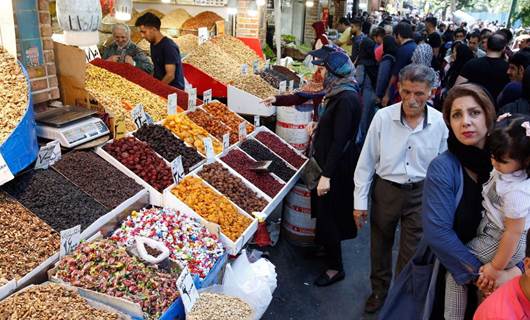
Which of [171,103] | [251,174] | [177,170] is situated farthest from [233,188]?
[171,103]

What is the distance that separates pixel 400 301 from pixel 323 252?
72.1 inches

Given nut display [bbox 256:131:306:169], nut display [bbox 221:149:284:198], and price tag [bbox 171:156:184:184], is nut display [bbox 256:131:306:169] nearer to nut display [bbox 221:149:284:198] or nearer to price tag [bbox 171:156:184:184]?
nut display [bbox 221:149:284:198]

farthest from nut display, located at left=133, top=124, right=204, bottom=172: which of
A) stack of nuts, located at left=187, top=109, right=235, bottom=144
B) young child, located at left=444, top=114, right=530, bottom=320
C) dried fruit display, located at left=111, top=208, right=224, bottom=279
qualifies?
young child, located at left=444, top=114, right=530, bottom=320

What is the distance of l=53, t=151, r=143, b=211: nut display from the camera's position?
2713 mm

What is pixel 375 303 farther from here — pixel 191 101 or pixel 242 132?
pixel 191 101

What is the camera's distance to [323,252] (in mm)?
4172

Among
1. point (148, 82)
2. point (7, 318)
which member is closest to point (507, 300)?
point (7, 318)

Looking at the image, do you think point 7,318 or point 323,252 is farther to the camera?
point 323,252

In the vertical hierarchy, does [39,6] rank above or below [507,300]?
above

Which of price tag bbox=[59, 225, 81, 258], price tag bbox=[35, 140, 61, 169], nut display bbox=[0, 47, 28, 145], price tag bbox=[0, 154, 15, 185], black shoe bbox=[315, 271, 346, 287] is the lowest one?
black shoe bbox=[315, 271, 346, 287]

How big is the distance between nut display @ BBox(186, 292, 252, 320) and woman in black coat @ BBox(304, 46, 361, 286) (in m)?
1.36

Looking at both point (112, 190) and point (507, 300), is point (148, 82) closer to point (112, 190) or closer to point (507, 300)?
point (112, 190)

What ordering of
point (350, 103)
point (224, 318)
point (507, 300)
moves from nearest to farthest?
point (507, 300)
point (224, 318)
point (350, 103)

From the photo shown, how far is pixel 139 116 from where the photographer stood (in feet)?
11.7
